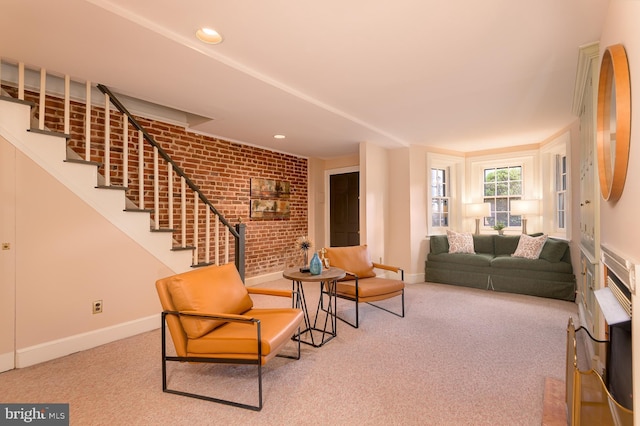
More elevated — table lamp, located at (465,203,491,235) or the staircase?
the staircase

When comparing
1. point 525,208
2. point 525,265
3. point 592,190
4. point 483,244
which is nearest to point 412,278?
point 483,244

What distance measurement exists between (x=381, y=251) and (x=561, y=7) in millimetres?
4246

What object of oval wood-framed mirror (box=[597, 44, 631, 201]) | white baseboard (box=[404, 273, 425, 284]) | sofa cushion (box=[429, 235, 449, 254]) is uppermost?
oval wood-framed mirror (box=[597, 44, 631, 201])

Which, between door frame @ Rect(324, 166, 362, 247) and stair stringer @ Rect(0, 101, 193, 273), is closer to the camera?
stair stringer @ Rect(0, 101, 193, 273)

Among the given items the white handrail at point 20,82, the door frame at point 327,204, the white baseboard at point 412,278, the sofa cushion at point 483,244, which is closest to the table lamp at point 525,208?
the sofa cushion at point 483,244

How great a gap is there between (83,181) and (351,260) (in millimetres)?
2964

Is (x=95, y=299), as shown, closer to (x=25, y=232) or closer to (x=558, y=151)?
(x=25, y=232)

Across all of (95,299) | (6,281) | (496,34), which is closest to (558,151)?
(496,34)

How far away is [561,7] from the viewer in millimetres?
1971

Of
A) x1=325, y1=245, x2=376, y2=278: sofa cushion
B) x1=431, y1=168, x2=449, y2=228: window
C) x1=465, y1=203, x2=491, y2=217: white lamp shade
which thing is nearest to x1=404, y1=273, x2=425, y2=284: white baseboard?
x1=431, y1=168, x2=449, y2=228: window

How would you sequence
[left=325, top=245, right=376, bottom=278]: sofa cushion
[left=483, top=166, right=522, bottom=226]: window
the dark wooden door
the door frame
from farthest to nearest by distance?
the door frame < the dark wooden door < [left=483, top=166, right=522, bottom=226]: window < [left=325, top=245, right=376, bottom=278]: sofa cushion

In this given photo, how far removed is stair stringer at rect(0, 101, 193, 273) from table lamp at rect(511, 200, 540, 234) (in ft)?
17.4

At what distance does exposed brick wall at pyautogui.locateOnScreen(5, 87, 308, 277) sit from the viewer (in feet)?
11.5

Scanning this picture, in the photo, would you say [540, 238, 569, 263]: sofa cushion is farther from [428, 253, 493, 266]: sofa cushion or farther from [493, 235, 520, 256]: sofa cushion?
[428, 253, 493, 266]: sofa cushion
